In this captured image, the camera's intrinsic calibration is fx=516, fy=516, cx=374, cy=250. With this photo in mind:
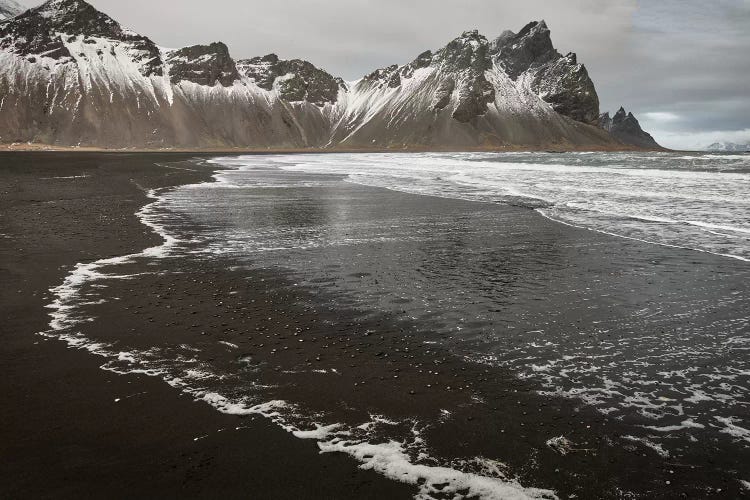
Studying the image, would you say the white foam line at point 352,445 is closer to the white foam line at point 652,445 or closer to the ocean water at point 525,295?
the ocean water at point 525,295

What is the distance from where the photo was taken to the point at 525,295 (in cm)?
1021

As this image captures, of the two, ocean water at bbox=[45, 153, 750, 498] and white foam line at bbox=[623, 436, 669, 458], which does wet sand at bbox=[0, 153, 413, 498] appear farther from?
white foam line at bbox=[623, 436, 669, 458]

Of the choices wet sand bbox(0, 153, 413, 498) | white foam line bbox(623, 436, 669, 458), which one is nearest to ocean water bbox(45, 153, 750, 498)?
white foam line bbox(623, 436, 669, 458)

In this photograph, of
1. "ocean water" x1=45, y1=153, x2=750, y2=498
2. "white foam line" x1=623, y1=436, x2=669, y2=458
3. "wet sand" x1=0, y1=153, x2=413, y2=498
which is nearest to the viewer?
"wet sand" x1=0, y1=153, x2=413, y2=498

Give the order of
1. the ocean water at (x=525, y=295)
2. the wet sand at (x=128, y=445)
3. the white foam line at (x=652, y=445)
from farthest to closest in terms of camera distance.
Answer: the ocean water at (x=525, y=295)
the white foam line at (x=652, y=445)
the wet sand at (x=128, y=445)

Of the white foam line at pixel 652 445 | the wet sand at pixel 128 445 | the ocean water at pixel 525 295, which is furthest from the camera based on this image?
the ocean water at pixel 525 295

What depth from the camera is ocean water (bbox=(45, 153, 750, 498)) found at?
18.8ft

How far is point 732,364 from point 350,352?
5.12 meters

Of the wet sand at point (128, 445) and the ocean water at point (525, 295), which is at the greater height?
the ocean water at point (525, 295)

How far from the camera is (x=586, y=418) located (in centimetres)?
554

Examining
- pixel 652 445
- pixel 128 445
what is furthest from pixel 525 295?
pixel 128 445

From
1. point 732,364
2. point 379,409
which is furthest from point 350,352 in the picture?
point 732,364

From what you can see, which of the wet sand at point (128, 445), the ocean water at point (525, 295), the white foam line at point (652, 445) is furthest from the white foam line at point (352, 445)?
the white foam line at point (652, 445)

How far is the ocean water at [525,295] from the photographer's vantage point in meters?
5.74
